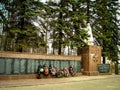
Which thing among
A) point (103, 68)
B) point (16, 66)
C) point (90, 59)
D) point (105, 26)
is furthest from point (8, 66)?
point (105, 26)

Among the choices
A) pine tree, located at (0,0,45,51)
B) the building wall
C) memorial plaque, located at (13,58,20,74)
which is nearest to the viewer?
the building wall

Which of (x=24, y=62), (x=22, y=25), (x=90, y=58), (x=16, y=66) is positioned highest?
(x=22, y=25)

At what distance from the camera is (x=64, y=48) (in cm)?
3431

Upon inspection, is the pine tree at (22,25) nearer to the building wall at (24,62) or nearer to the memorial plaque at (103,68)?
the building wall at (24,62)

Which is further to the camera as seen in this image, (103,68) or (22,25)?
(103,68)

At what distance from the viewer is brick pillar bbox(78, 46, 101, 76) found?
34.8 metres

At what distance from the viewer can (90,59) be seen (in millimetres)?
35031

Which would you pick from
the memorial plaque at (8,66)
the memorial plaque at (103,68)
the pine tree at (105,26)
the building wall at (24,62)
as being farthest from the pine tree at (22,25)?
the pine tree at (105,26)

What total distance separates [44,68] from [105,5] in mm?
19272

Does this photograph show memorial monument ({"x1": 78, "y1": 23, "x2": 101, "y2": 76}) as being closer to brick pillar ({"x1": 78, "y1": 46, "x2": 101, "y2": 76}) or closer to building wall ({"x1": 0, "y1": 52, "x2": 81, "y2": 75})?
brick pillar ({"x1": 78, "y1": 46, "x2": 101, "y2": 76})

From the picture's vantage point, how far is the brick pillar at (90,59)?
34.8 meters

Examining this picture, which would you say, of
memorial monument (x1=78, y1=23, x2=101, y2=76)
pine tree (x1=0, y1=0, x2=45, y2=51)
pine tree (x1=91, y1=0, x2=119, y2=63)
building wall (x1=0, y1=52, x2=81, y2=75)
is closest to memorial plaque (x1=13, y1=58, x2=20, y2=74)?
building wall (x1=0, y1=52, x2=81, y2=75)

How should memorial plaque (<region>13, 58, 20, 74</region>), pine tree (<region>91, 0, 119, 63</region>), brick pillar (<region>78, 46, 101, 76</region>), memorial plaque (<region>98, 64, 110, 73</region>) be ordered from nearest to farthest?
memorial plaque (<region>13, 58, 20, 74</region>)
brick pillar (<region>78, 46, 101, 76</region>)
memorial plaque (<region>98, 64, 110, 73</region>)
pine tree (<region>91, 0, 119, 63</region>)

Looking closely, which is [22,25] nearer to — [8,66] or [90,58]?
[8,66]
